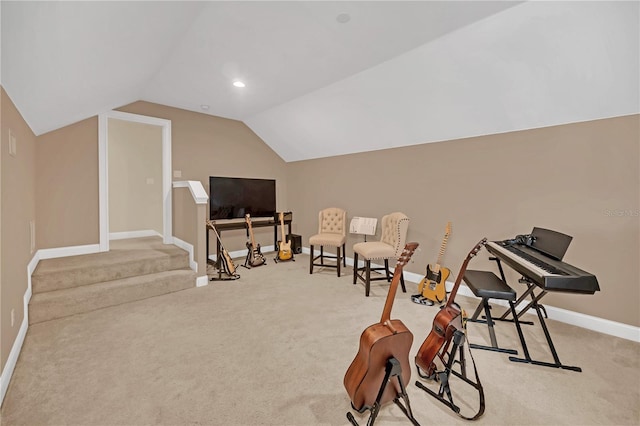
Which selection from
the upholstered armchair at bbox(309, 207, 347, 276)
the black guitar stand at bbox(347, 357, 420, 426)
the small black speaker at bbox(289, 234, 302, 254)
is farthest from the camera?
the small black speaker at bbox(289, 234, 302, 254)

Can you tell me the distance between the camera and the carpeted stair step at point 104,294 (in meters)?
2.73

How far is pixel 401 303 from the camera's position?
321cm

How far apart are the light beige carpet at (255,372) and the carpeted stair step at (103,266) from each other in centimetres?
54

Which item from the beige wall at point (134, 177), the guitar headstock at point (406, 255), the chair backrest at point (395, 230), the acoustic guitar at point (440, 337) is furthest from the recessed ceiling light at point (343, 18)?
the beige wall at point (134, 177)

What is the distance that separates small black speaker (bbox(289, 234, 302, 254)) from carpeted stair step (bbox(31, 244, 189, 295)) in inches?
77.7

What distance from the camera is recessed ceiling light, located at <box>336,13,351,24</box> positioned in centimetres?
219

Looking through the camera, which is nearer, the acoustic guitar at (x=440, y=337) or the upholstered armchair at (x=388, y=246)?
the acoustic guitar at (x=440, y=337)

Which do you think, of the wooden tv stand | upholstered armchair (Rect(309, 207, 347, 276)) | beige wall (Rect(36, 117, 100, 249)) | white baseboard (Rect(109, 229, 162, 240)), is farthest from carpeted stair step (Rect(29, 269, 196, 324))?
white baseboard (Rect(109, 229, 162, 240))

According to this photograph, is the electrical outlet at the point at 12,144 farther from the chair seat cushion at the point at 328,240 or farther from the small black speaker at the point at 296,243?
the small black speaker at the point at 296,243

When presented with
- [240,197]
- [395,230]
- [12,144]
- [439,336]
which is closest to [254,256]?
[240,197]

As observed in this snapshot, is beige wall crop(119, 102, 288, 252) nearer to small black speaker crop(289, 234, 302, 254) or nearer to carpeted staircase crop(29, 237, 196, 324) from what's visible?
small black speaker crop(289, 234, 302, 254)

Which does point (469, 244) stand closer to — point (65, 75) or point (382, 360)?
point (382, 360)

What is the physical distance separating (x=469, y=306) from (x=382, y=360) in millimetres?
2240

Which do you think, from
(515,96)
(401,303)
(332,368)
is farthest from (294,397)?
(515,96)
